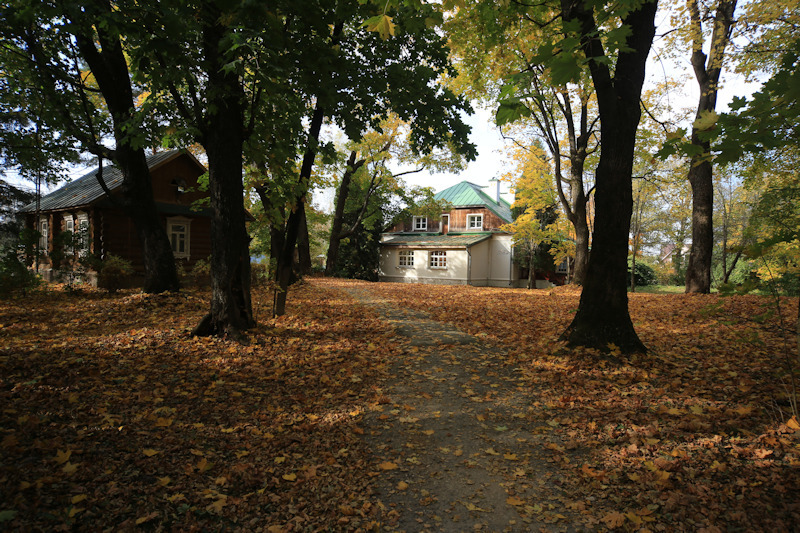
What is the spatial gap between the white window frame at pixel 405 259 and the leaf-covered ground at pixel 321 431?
25.3m

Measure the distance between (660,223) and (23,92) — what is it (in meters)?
43.2

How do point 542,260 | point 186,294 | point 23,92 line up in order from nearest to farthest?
point 23,92, point 186,294, point 542,260

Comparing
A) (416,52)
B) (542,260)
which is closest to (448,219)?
(542,260)

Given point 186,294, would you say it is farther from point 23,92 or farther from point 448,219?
point 448,219

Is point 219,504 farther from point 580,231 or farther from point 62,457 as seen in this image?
point 580,231

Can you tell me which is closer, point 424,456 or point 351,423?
point 424,456

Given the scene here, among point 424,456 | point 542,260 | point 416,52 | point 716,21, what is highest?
point 716,21

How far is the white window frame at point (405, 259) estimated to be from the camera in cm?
3297

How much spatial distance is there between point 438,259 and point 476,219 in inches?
221

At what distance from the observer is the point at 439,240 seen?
105 feet

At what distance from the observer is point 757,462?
10.6 ft

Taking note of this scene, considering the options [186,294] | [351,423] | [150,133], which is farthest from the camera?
[186,294]

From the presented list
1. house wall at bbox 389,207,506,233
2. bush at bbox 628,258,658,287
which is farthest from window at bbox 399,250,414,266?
bush at bbox 628,258,658,287

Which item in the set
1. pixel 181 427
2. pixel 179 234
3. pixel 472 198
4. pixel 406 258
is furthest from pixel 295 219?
pixel 472 198
